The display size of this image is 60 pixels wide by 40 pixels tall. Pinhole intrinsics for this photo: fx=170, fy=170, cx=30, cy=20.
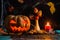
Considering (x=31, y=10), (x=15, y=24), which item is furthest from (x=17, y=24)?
(x=31, y=10)

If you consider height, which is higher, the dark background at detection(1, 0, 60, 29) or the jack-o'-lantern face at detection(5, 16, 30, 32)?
the dark background at detection(1, 0, 60, 29)

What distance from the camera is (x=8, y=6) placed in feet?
4.63

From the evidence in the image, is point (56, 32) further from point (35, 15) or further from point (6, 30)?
point (6, 30)

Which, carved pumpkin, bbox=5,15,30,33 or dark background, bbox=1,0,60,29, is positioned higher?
dark background, bbox=1,0,60,29

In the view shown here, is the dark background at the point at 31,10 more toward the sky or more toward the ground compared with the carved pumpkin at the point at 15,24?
more toward the sky

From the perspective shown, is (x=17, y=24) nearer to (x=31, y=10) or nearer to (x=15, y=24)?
(x=15, y=24)

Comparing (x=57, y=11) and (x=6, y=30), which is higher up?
(x=57, y=11)

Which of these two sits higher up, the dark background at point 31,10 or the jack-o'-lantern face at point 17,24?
the dark background at point 31,10

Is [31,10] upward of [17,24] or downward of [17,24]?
upward

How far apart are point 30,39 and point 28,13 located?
0.71 feet

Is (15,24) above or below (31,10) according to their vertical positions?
below

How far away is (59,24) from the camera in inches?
56.4

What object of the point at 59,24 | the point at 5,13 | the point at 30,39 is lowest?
the point at 30,39

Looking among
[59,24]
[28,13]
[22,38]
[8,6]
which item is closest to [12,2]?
[8,6]
